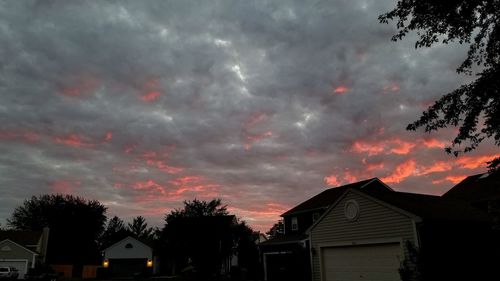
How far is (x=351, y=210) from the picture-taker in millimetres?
21188

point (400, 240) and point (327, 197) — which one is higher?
point (327, 197)

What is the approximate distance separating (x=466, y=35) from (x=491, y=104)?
2.52 m

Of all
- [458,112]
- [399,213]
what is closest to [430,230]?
[399,213]

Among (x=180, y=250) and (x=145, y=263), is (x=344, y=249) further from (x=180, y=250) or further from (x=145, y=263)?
(x=145, y=263)

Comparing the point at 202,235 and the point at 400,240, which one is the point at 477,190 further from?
the point at 202,235

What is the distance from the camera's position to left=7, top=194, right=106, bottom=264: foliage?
80.6 m

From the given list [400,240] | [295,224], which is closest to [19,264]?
[295,224]

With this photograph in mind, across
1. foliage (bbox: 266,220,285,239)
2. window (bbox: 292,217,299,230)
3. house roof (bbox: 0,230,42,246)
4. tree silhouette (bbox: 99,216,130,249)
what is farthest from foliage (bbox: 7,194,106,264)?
window (bbox: 292,217,299,230)

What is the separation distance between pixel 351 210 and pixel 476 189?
1818 centimetres

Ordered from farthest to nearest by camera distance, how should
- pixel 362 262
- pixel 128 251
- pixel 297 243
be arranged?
pixel 128 251 < pixel 297 243 < pixel 362 262

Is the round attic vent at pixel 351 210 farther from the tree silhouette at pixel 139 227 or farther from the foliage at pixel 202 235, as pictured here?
the tree silhouette at pixel 139 227

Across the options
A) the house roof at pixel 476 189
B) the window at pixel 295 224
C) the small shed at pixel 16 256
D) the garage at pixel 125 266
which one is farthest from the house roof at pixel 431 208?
the small shed at pixel 16 256

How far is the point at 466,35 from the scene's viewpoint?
1347cm

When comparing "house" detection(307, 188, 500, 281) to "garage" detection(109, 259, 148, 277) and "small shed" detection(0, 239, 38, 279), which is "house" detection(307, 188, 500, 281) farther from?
"small shed" detection(0, 239, 38, 279)
